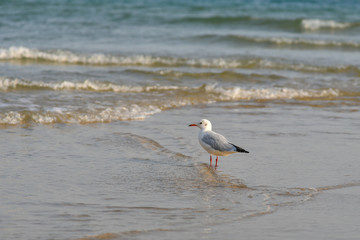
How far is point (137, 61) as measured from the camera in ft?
46.2

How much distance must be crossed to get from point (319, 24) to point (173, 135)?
16136 millimetres

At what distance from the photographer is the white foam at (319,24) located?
22.1m

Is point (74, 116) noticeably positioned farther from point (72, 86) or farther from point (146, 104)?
point (72, 86)

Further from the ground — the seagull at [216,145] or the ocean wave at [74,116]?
the seagull at [216,145]

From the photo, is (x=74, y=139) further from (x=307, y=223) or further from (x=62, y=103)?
(x=307, y=223)

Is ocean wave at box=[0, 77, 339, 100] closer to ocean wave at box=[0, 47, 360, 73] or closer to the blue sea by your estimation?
the blue sea

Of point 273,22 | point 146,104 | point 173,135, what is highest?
point 273,22

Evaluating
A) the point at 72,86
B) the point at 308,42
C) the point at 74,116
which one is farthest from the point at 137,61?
the point at 308,42

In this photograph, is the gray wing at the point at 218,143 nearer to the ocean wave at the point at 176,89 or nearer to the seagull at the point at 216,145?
the seagull at the point at 216,145

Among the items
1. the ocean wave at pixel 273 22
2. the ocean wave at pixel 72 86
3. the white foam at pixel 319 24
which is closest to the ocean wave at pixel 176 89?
the ocean wave at pixel 72 86

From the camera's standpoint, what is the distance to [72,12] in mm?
22422

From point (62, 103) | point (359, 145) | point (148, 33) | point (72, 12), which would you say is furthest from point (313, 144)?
point (72, 12)

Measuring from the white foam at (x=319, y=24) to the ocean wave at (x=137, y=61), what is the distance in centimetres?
807

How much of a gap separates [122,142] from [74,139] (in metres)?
0.58
